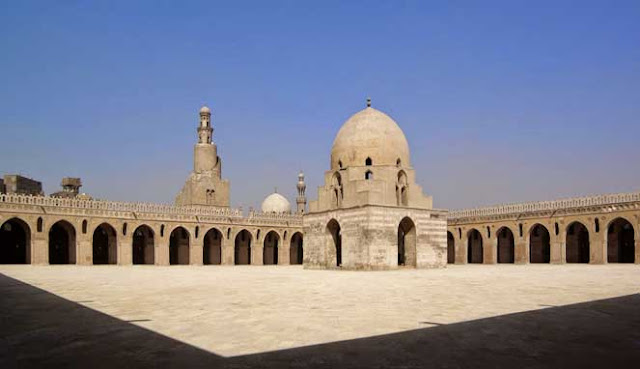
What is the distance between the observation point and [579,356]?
5398 mm

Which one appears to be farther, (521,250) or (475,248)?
(475,248)

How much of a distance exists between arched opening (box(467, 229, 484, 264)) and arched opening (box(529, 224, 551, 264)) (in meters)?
4.06

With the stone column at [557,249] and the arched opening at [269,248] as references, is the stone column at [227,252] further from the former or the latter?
the stone column at [557,249]

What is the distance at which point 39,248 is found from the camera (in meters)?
31.3

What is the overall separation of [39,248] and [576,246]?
34919mm

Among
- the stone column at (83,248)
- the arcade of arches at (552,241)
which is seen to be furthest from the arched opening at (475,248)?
the stone column at (83,248)

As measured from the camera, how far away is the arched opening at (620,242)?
3538cm

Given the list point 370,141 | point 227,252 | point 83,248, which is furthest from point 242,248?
point 370,141

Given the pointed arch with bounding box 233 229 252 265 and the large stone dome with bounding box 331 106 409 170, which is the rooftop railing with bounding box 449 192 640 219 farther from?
the pointed arch with bounding box 233 229 252 265

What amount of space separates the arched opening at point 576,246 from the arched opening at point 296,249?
70.7ft

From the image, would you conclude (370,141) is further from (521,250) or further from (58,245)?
(58,245)

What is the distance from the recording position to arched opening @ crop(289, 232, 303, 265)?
47531 millimetres

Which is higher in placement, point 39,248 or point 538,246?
point 39,248

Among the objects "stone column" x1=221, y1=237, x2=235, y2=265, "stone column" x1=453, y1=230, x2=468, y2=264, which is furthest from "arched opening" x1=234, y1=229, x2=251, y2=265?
"stone column" x1=453, y1=230, x2=468, y2=264
